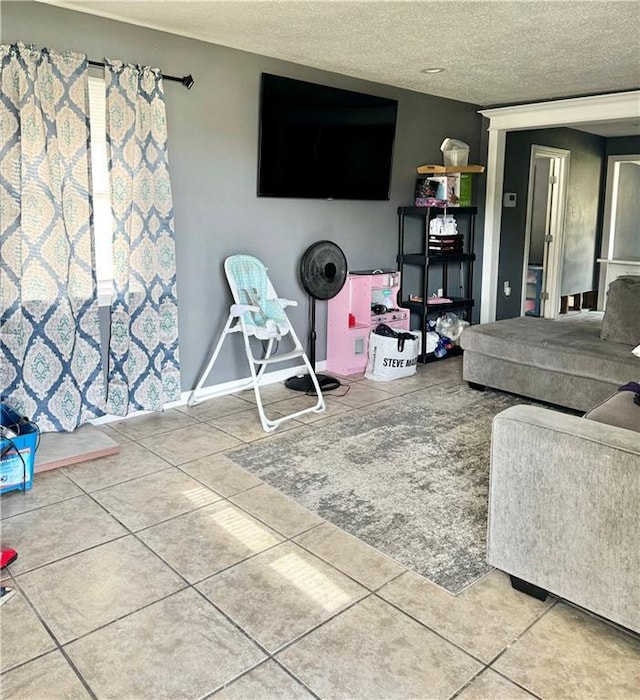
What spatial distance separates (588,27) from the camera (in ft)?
11.3

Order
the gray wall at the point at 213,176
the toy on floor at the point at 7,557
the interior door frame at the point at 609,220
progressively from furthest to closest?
1. the interior door frame at the point at 609,220
2. the gray wall at the point at 213,176
3. the toy on floor at the point at 7,557

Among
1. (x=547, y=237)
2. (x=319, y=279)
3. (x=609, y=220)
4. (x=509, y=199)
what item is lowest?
(x=319, y=279)

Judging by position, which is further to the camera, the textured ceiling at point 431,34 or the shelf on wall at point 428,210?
the shelf on wall at point 428,210

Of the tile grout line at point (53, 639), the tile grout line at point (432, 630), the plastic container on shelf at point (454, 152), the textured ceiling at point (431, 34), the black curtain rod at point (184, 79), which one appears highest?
the textured ceiling at point (431, 34)

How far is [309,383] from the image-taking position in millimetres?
4629

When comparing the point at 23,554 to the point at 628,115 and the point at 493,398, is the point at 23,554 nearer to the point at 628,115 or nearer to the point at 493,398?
the point at 493,398

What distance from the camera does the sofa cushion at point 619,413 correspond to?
243 centimetres

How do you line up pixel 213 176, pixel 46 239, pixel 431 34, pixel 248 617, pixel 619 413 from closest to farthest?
pixel 248 617
pixel 619 413
pixel 46 239
pixel 431 34
pixel 213 176

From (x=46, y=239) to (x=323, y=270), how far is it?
196cm

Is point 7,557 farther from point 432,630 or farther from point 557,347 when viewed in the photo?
point 557,347

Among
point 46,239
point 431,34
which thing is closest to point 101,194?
point 46,239

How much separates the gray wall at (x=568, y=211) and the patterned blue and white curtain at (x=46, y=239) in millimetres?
4247

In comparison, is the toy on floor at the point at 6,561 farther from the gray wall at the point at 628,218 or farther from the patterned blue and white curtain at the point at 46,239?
the gray wall at the point at 628,218

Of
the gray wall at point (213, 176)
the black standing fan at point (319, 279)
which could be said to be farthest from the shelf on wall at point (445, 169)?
the black standing fan at point (319, 279)
